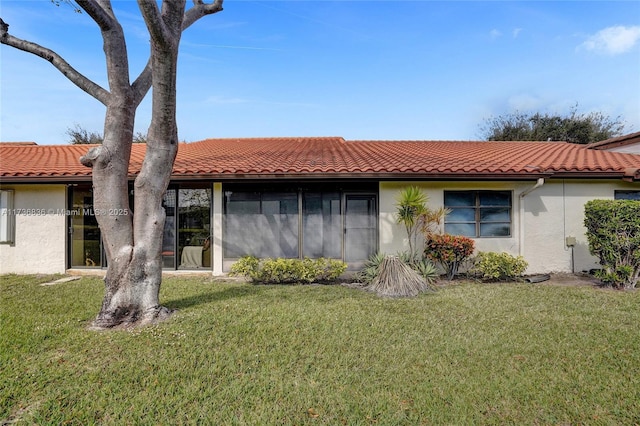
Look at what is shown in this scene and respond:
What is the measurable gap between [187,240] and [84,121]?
30289 mm

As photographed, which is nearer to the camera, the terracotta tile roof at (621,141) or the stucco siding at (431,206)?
the stucco siding at (431,206)

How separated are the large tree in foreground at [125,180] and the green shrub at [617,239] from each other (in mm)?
8466

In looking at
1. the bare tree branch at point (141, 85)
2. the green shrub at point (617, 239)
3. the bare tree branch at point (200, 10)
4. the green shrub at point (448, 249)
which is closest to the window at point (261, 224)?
the green shrub at point (448, 249)

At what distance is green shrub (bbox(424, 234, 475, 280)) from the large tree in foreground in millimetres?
5833

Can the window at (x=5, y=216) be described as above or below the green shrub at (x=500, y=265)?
above

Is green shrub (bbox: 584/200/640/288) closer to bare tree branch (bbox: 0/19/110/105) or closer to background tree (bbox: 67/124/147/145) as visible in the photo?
bare tree branch (bbox: 0/19/110/105)

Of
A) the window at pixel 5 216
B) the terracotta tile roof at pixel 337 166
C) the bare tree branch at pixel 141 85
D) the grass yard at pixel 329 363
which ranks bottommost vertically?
the grass yard at pixel 329 363

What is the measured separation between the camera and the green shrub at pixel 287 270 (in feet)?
24.8

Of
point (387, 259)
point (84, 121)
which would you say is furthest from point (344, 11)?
point (84, 121)

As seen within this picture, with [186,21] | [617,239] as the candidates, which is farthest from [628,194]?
[186,21]

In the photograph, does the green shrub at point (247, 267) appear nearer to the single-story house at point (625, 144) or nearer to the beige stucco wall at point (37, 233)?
the beige stucco wall at point (37, 233)

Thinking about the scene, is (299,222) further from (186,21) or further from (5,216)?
(5,216)

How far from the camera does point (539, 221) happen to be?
8375 mm

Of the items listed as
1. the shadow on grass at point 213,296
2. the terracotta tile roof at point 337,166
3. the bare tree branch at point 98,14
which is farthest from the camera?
the terracotta tile roof at point 337,166
